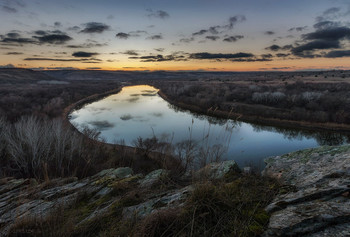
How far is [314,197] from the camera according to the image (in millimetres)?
2822

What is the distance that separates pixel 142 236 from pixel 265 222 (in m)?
1.64

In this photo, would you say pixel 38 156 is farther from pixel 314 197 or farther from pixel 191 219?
pixel 314 197

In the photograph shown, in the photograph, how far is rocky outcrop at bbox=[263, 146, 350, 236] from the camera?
2.25 m

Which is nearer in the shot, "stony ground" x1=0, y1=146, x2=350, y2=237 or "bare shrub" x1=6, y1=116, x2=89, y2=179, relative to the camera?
"stony ground" x1=0, y1=146, x2=350, y2=237

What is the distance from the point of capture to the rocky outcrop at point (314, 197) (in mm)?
2254

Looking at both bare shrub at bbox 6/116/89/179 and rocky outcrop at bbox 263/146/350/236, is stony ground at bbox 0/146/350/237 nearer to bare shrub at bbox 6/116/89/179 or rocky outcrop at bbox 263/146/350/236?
rocky outcrop at bbox 263/146/350/236

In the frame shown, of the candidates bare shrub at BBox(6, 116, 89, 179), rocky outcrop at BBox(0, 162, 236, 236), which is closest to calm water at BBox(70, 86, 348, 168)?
bare shrub at BBox(6, 116, 89, 179)

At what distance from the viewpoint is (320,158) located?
420cm

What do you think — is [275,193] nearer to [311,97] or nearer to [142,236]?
[142,236]

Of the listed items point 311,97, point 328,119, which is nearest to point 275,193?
point 328,119

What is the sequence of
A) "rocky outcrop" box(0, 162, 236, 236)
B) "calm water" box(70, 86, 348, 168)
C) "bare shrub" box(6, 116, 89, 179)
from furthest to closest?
"calm water" box(70, 86, 348, 168)
"bare shrub" box(6, 116, 89, 179)
"rocky outcrop" box(0, 162, 236, 236)

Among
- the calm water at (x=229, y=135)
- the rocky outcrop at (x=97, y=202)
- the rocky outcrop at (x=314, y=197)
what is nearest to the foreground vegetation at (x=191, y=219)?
the rocky outcrop at (x=97, y=202)

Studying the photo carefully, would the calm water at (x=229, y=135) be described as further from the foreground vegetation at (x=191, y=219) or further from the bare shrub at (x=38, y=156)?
the foreground vegetation at (x=191, y=219)

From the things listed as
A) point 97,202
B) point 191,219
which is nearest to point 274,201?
point 191,219
